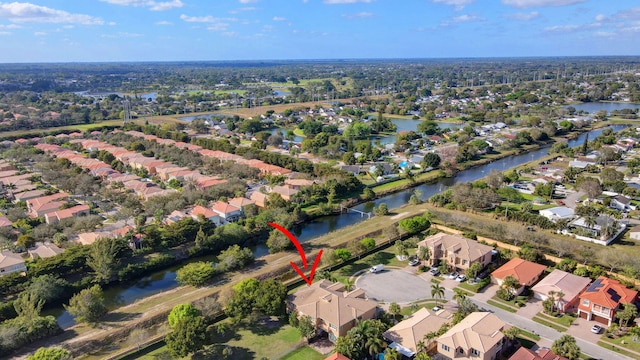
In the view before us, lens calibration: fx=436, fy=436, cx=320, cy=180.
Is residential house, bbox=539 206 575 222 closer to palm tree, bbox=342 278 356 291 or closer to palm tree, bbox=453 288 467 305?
palm tree, bbox=453 288 467 305

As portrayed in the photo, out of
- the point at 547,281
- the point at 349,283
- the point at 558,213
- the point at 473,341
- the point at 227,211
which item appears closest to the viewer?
the point at 473,341

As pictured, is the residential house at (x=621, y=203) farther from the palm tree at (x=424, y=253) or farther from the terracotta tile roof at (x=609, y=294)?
the palm tree at (x=424, y=253)

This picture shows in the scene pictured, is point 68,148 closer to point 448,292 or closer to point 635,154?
point 448,292

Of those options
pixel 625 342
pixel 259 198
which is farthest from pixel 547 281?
pixel 259 198

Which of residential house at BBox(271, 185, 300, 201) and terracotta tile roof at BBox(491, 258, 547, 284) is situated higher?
residential house at BBox(271, 185, 300, 201)

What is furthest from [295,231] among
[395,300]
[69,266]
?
[69,266]

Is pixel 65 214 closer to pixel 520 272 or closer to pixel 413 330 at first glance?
pixel 413 330

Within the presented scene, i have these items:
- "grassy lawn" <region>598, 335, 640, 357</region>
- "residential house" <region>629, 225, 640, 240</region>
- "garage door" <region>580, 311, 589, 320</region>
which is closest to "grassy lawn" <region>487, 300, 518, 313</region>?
"garage door" <region>580, 311, 589, 320</region>
